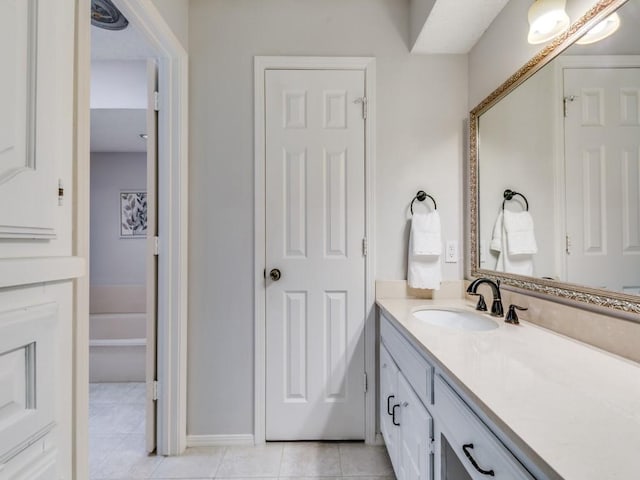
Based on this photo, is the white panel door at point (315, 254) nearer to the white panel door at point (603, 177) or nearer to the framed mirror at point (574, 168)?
the framed mirror at point (574, 168)

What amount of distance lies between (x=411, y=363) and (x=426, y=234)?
77 centimetres

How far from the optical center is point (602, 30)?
98 centimetres

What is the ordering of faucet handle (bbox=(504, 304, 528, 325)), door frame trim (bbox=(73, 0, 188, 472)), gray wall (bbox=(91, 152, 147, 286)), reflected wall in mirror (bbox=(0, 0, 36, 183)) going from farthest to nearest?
1. gray wall (bbox=(91, 152, 147, 286))
2. door frame trim (bbox=(73, 0, 188, 472))
3. faucet handle (bbox=(504, 304, 528, 325))
4. reflected wall in mirror (bbox=(0, 0, 36, 183))

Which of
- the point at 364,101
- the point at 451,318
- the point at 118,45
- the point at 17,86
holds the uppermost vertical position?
the point at 118,45

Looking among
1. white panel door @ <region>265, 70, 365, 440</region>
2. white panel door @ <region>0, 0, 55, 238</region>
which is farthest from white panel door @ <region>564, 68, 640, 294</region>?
white panel door @ <region>0, 0, 55, 238</region>

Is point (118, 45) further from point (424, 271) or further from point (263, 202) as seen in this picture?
point (424, 271)

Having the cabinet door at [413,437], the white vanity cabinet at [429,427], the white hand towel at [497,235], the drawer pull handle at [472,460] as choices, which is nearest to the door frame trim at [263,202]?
the white vanity cabinet at [429,427]

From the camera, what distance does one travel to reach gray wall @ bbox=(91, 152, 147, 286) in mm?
3686

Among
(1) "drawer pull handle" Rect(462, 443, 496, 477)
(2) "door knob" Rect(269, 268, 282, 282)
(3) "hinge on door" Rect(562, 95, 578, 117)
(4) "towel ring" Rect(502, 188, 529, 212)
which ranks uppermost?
(3) "hinge on door" Rect(562, 95, 578, 117)

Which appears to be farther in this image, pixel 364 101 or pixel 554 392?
pixel 364 101

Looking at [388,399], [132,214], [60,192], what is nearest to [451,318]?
[388,399]

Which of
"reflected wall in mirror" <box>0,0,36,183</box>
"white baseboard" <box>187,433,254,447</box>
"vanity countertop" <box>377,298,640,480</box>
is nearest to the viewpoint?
"vanity countertop" <box>377,298,640,480</box>

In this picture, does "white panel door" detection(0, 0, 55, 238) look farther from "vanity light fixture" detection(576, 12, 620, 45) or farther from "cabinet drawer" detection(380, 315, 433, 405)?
"vanity light fixture" detection(576, 12, 620, 45)

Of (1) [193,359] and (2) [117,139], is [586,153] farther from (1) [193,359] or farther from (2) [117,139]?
(2) [117,139]
